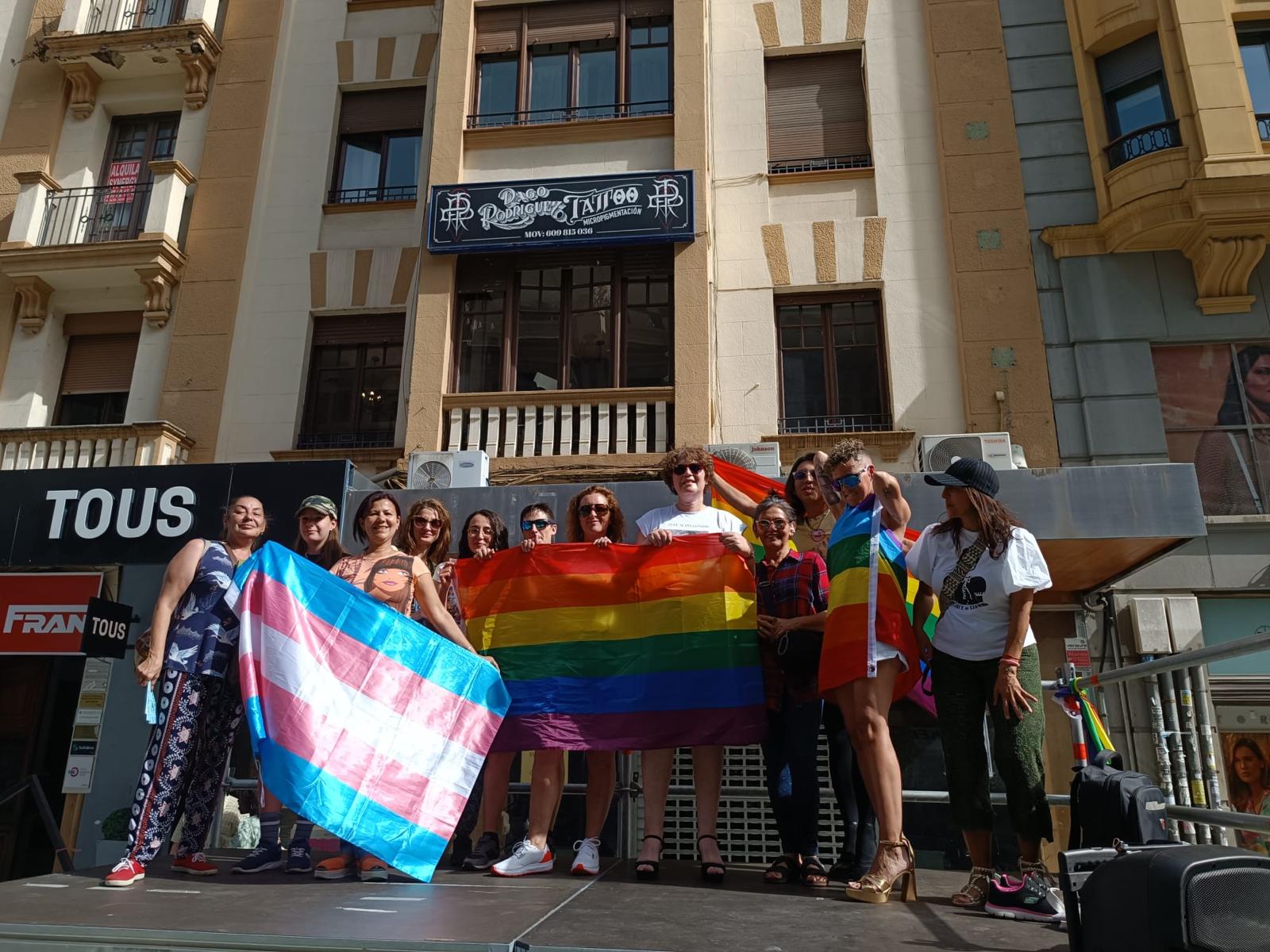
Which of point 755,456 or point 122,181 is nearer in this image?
point 755,456

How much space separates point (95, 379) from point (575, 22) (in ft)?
25.6

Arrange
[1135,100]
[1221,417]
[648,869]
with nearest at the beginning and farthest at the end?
[648,869] → [1221,417] → [1135,100]

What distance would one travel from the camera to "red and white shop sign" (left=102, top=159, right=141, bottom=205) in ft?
40.1

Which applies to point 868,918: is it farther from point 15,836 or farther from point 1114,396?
point 15,836

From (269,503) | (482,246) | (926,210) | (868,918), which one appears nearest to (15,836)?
(269,503)

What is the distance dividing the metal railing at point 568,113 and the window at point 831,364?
2.90 metres

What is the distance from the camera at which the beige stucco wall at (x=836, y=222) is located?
10.4 metres

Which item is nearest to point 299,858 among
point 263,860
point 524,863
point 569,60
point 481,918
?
point 263,860

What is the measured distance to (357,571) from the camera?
4.71 m

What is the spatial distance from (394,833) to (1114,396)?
8837mm

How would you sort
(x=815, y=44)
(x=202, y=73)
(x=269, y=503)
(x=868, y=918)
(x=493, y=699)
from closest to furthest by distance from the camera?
(x=868, y=918)
(x=493, y=699)
(x=269, y=503)
(x=815, y=44)
(x=202, y=73)

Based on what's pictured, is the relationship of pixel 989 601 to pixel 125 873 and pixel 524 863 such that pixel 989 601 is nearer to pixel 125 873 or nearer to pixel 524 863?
pixel 524 863

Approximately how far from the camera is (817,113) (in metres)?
11.5

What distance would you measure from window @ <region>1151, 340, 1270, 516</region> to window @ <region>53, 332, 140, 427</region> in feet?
41.0
